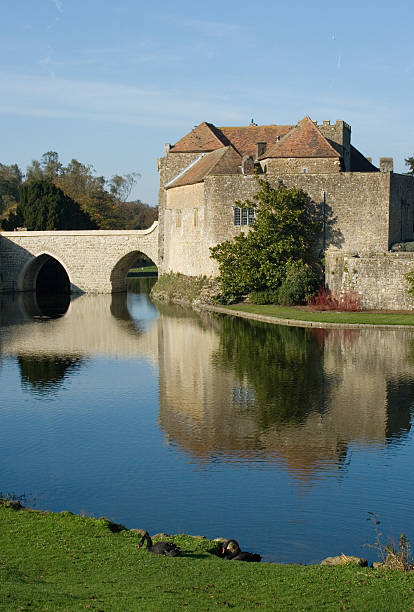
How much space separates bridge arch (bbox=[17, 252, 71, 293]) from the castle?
538 inches

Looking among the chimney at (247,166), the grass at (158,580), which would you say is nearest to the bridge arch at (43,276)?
the chimney at (247,166)

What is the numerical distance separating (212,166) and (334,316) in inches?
560

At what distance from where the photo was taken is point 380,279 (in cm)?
3438

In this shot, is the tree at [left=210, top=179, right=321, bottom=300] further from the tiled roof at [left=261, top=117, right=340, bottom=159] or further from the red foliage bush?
the tiled roof at [left=261, top=117, right=340, bottom=159]

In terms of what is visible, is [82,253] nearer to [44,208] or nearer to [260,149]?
[44,208]

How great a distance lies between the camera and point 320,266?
131 ft

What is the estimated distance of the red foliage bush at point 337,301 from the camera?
114 feet

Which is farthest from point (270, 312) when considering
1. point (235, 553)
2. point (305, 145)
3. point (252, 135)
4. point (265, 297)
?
point (235, 553)

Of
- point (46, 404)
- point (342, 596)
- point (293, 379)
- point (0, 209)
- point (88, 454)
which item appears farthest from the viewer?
point (0, 209)

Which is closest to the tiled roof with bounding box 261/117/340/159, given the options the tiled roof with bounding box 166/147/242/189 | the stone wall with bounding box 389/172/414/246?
the tiled roof with bounding box 166/147/242/189

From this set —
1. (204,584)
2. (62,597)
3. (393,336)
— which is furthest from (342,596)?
(393,336)

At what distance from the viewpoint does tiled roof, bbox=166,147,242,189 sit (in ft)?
140

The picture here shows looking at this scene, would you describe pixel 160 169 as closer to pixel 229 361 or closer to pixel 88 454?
pixel 229 361

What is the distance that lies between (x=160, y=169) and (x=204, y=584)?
42.9 m
